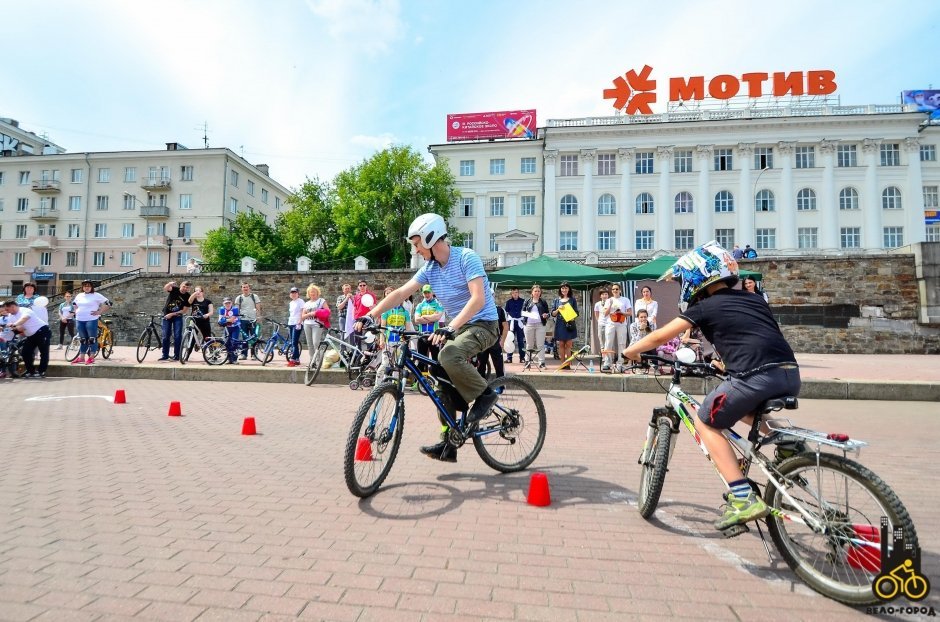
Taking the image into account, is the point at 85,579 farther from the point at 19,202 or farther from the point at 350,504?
the point at 19,202

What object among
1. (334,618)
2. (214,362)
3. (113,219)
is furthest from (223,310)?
(113,219)

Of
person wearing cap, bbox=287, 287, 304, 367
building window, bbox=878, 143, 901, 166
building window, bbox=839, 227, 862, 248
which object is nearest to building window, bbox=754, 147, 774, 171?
building window, bbox=839, 227, 862, 248

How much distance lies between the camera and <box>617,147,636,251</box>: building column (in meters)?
49.1

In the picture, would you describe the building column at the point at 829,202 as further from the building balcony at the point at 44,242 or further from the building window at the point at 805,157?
the building balcony at the point at 44,242

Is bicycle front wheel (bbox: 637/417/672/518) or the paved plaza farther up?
bicycle front wheel (bbox: 637/417/672/518)

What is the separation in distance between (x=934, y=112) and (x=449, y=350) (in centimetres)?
7301

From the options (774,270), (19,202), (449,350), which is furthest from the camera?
(19,202)

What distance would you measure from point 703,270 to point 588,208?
48870mm

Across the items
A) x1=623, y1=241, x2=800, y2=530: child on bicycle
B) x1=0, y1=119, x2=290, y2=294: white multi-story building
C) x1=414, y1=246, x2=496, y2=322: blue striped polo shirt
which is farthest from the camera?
x1=0, y1=119, x2=290, y2=294: white multi-story building

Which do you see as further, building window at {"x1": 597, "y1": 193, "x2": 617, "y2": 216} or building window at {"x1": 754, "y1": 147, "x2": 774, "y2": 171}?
building window at {"x1": 597, "y1": 193, "x2": 617, "y2": 216}

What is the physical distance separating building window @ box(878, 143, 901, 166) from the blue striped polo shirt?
58.8m

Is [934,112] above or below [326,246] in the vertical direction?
above

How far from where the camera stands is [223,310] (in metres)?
13.7

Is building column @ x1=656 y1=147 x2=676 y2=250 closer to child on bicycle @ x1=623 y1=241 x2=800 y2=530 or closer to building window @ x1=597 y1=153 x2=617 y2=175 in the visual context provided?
→ building window @ x1=597 y1=153 x2=617 y2=175
